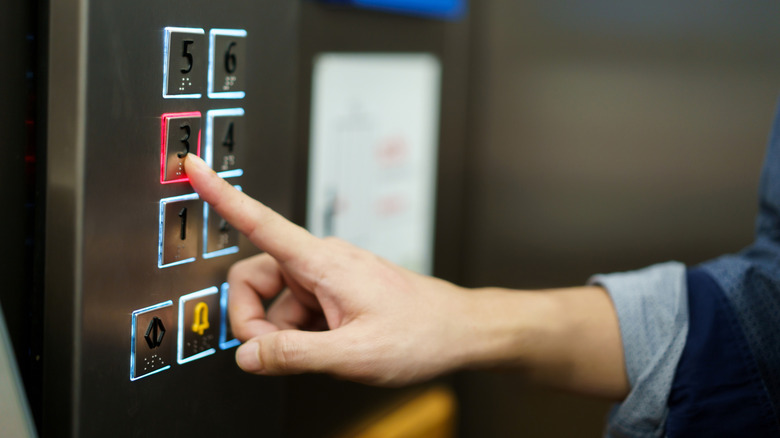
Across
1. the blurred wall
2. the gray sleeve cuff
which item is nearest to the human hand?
the gray sleeve cuff

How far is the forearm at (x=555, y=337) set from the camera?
617mm

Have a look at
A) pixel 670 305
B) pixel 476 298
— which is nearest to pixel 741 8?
pixel 670 305

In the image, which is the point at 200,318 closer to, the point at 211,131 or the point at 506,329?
the point at 211,131

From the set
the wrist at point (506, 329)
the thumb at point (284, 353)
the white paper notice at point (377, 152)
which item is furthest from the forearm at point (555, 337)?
the white paper notice at point (377, 152)

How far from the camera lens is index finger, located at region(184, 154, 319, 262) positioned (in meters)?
0.45

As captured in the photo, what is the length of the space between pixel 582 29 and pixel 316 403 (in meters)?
0.78

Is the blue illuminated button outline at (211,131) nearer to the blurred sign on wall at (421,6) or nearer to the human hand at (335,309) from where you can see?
the human hand at (335,309)

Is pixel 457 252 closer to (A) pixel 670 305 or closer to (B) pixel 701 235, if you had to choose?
(B) pixel 701 235

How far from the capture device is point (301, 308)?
599 mm

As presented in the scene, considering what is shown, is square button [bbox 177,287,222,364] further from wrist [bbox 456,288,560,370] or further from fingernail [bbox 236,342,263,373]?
wrist [bbox 456,288,560,370]

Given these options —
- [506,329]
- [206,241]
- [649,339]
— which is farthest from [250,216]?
[649,339]

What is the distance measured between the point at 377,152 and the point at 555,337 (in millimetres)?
554

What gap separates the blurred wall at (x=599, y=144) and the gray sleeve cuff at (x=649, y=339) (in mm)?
587

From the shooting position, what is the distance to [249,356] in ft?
1.62
